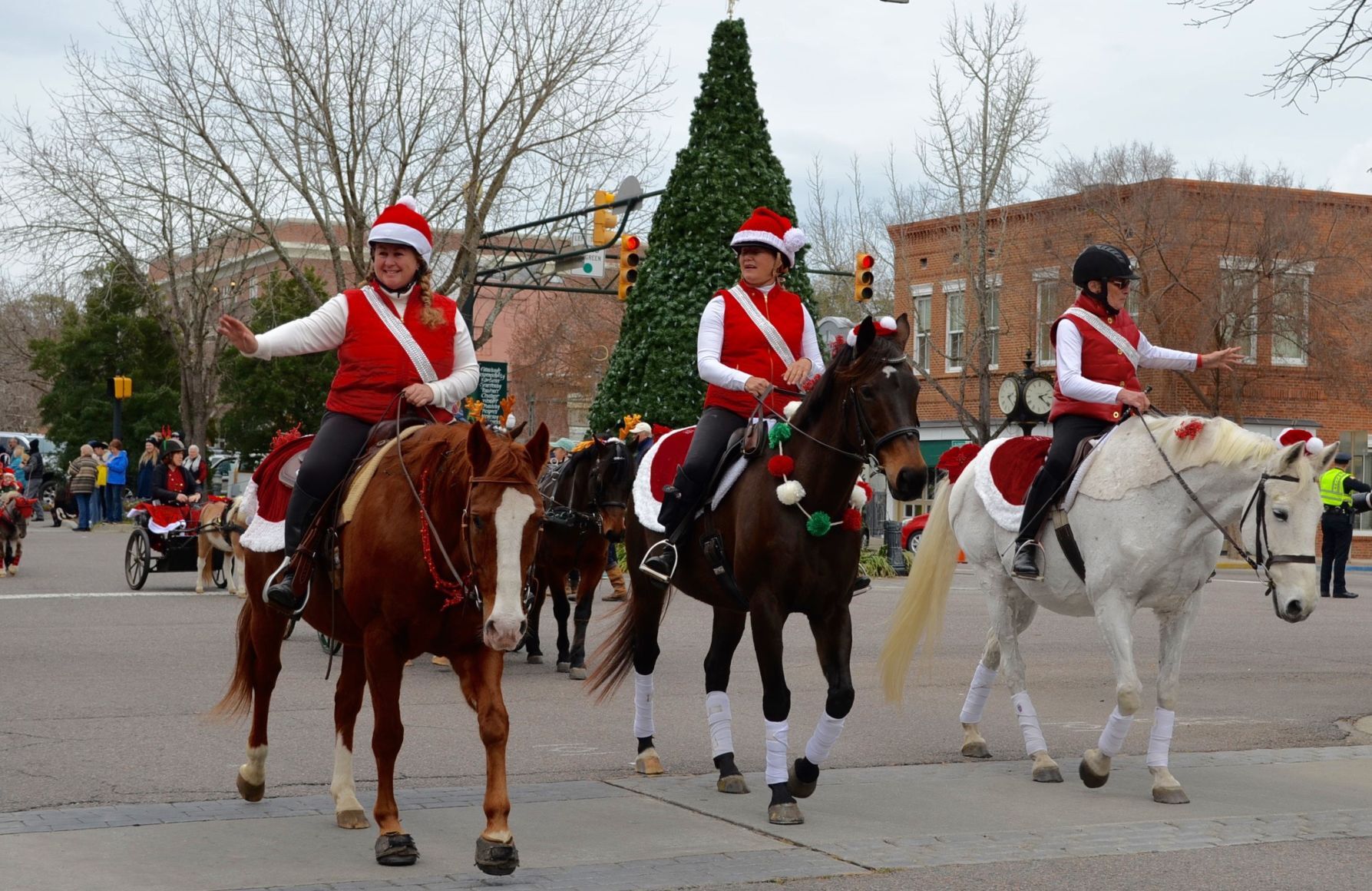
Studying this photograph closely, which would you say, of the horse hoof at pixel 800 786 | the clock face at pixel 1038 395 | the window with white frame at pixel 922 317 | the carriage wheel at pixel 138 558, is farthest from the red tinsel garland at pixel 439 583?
the window with white frame at pixel 922 317

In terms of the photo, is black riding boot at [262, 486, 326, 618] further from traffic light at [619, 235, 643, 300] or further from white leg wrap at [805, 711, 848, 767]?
traffic light at [619, 235, 643, 300]

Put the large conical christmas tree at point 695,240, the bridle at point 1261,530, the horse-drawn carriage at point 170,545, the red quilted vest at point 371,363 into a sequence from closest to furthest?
the red quilted vest at point 371,363 < the bridle at point 1261,530 < the horse-drawn carriage at point 170,545 < the large conical christmas tree at point 695,240

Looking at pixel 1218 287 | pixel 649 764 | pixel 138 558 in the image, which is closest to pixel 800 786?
pixel 649 764

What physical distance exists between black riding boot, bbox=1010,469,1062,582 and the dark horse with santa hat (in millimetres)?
1405

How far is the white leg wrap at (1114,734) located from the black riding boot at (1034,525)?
3.28ft

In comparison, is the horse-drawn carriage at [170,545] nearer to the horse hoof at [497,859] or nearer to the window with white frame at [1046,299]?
the horse hoof at [497,859]

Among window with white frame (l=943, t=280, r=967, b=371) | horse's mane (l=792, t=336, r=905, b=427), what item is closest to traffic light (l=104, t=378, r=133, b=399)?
window with white frame (l=943, t=280, r=967, b=371)

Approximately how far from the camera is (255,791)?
7.26 meters

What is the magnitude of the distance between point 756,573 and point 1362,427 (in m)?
36.4

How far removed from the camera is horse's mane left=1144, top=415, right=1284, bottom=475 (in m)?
7.78

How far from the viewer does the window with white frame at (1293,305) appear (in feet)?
119

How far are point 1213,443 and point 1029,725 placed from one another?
6.21ft

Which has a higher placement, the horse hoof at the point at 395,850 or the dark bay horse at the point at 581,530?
the dark bay horse at the point at 581,530

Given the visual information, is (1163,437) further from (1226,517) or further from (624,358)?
(624,358)
